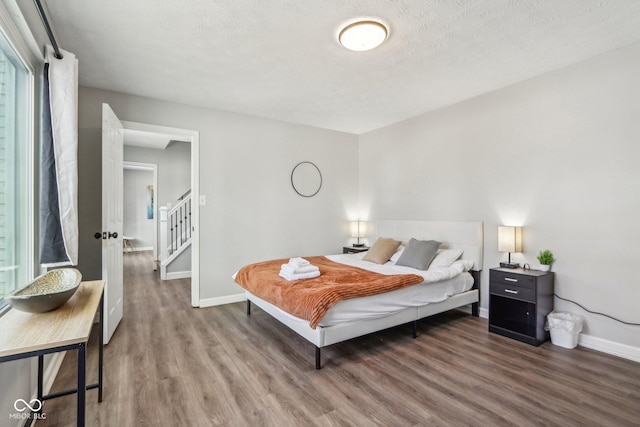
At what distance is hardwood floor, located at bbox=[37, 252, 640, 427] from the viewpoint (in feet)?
6.18

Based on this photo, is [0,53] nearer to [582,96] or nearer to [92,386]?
[92,386]

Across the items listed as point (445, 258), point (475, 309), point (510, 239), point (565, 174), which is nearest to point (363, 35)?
point (565, 174)

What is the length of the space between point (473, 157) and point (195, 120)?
3.55 metres

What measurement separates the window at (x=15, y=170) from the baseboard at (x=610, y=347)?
4.34 metres

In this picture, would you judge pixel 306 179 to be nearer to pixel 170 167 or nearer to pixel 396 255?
pixel 396 255

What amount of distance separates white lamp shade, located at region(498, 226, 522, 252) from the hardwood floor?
90 centimetres

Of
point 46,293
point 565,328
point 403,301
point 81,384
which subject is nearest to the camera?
point 81,384

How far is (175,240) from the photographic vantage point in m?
6.39

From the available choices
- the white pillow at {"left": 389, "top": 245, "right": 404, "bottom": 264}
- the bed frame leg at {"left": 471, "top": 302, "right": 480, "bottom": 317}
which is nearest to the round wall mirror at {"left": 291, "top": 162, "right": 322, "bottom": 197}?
the white pillow at {"left": 389, "top": 245, "right": 404, "bottom": 264}

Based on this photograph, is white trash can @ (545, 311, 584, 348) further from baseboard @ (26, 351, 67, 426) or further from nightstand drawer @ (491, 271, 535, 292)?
baseboard @ (26, 351, 67, 426)

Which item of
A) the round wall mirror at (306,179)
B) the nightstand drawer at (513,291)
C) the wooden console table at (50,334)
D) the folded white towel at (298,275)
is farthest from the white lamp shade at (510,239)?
the wooden console table at (50,334)

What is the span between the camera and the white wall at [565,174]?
105 inches

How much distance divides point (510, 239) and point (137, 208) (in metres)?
9.86

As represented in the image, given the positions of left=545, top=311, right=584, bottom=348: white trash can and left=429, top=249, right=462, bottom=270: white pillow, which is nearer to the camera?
left=545, top=311, right=584, bottom=348: white trash can
